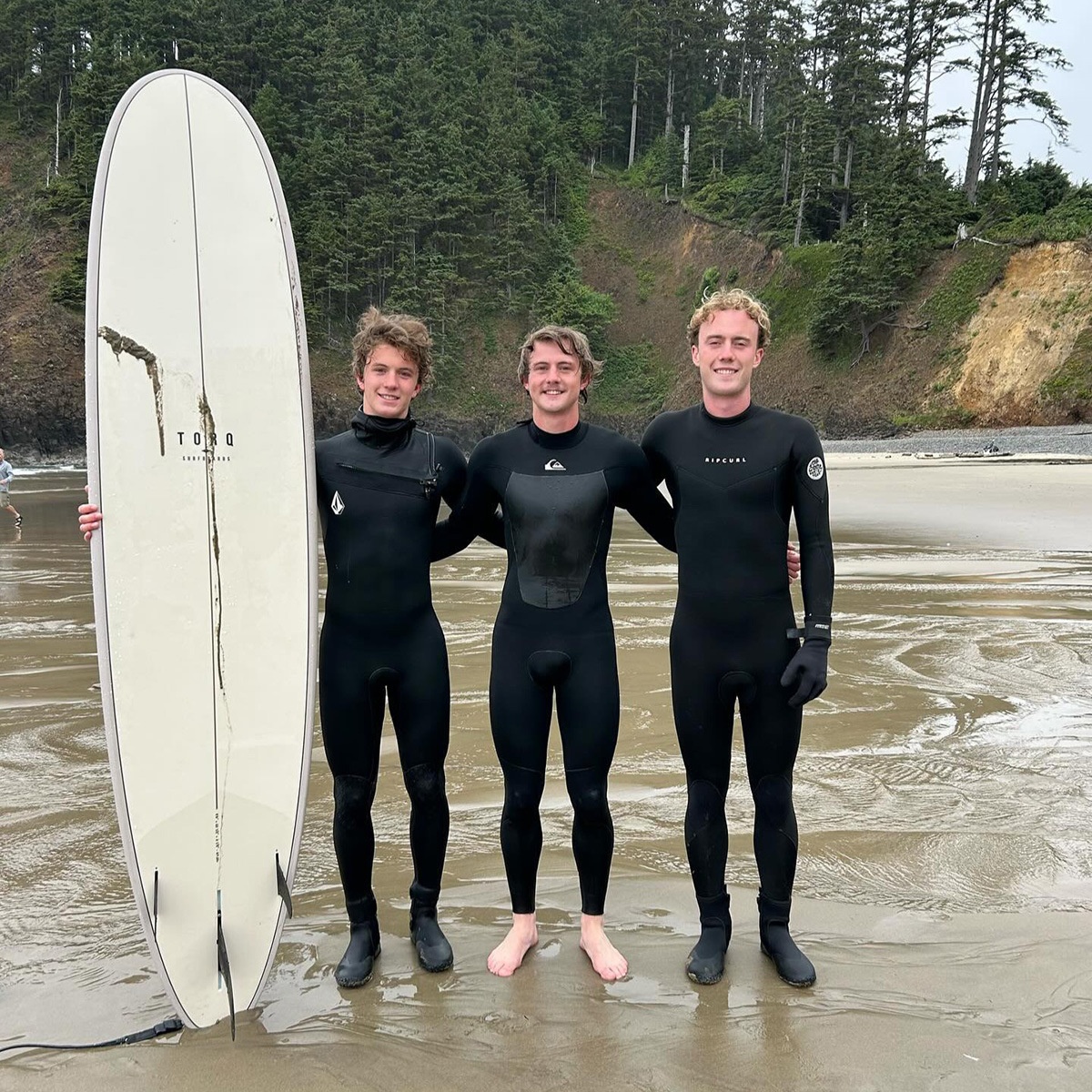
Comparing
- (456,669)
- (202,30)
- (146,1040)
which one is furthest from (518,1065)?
(202,30)

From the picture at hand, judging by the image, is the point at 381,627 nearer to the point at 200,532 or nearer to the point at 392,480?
the point at 392,480

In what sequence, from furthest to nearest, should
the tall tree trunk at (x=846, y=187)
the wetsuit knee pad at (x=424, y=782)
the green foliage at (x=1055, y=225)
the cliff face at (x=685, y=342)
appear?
the tall tree trunk at (x=846, y=187) < the green foliage at (x=1055, y=225) < the cliff face at (x=685, y=342) < the wetsuit knee pad at (x=424, y=782)

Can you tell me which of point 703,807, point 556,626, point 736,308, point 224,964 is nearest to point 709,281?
point 736,308

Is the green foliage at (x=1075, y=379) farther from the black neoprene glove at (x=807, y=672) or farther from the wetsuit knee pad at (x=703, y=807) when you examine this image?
the wetsuit knee pad at (x=703, y=807)

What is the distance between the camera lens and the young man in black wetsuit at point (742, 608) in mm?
2291

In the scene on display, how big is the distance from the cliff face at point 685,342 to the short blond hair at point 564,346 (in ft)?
77.7

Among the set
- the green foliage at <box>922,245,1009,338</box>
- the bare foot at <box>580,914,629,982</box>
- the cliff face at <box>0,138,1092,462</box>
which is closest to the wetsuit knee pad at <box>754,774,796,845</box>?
the bare foot at <box>580,914,629,982</box>

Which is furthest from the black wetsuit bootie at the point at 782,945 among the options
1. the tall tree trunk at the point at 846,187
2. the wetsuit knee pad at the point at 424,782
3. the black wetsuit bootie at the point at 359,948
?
the tall tree trunk at the point at 846,187

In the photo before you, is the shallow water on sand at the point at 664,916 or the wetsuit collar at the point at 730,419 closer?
the shallow water on sand at the point at 664,916

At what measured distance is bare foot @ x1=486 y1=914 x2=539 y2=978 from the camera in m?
2.24

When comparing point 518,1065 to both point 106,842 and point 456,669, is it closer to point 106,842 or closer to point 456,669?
point 106,842

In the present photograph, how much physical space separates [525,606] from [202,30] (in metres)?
50.5

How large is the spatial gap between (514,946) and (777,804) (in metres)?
0.83

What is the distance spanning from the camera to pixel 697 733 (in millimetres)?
2322
